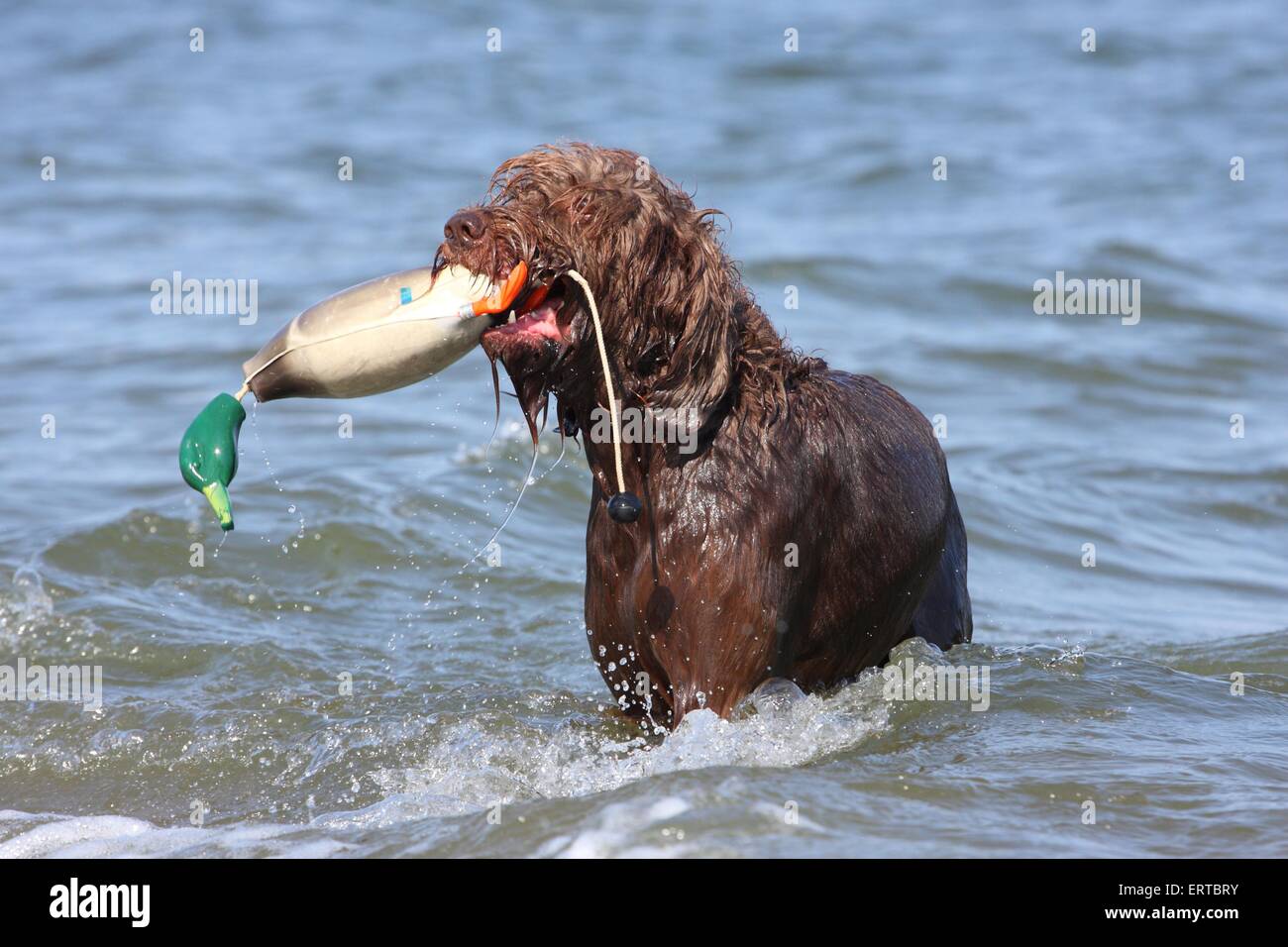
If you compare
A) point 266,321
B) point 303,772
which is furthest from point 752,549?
point 266,321

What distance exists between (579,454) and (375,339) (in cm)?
555

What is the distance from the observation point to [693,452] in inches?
193

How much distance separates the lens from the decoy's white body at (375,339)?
4.50m

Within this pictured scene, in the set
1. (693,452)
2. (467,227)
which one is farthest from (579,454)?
(467,227)

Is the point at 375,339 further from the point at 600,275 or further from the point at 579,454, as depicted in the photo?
the point at 579,454

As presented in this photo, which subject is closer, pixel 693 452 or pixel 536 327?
pixel 536 327

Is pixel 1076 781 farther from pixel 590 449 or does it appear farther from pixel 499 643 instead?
pixel 499 643

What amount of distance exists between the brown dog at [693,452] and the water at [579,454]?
25cm

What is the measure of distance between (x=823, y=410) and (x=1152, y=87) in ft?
59.1

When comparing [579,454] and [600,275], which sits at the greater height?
[600,275]

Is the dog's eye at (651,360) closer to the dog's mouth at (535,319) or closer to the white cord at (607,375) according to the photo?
the white cord at (607,375)

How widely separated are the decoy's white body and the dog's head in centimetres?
9
